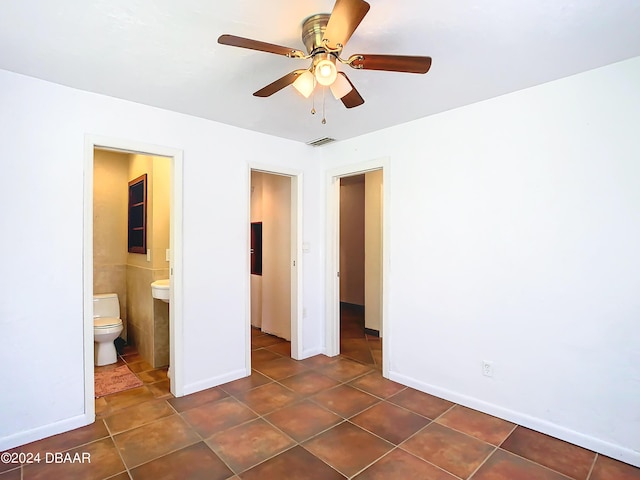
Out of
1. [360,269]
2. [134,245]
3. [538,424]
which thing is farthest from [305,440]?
[360,269]

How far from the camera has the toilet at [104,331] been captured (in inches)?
138

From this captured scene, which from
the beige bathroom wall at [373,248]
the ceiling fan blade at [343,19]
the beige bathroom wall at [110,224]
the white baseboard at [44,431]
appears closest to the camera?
the ceiling fan blade at [343,19]

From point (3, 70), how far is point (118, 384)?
2.63m

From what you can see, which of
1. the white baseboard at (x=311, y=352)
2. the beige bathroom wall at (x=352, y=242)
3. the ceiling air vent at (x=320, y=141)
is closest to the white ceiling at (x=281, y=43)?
the ceiling air vent at (x=320, y=141)

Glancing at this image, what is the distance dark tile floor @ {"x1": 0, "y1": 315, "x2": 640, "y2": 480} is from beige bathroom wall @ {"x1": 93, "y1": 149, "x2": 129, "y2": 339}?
1.72 metres

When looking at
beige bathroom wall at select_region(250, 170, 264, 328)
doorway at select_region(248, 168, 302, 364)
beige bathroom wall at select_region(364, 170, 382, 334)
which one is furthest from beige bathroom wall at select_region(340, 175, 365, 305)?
doorway at select_region(248, 168, 302, 364)

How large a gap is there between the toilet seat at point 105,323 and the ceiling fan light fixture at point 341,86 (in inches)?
129

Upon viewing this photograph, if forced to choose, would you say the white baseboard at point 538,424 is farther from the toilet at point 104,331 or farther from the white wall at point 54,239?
the toilet at point 104,331

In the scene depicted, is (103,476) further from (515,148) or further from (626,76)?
(626,76)

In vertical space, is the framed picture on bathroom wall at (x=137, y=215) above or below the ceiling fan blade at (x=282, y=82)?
below

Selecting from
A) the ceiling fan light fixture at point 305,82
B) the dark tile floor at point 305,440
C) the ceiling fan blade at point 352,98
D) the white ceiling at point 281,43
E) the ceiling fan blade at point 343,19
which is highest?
the white ceiling at point 281,43

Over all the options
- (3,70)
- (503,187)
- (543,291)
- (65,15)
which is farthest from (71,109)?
(543,291)

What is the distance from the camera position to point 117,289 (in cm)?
436

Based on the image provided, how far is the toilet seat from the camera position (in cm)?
351
